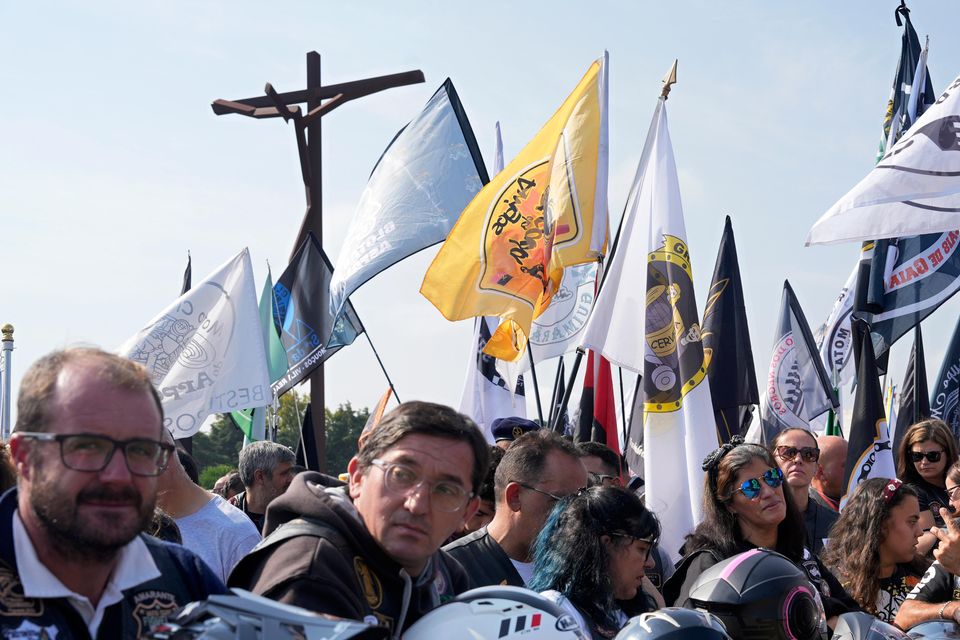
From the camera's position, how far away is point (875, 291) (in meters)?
11.6

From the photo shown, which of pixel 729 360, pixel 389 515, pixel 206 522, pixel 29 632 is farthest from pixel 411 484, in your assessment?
pixel 729 360

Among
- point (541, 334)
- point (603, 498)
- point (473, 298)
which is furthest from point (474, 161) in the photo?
point (603, 498)

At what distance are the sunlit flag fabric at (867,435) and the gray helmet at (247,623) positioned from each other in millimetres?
6997

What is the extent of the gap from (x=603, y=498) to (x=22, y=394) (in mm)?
2590

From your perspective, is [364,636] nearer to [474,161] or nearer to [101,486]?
[101,486]

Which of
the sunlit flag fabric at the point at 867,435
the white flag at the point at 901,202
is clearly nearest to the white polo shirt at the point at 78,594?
the white flag at the point at 901,202

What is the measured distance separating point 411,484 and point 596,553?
4.54ft

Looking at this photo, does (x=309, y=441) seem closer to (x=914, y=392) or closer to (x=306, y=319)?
(x=306, y=319)

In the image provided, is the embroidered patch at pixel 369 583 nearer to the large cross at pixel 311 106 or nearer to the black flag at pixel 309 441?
the black flag at pixel 309 441

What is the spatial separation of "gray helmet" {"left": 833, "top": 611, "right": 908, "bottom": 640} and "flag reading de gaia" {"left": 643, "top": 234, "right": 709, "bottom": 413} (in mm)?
4909

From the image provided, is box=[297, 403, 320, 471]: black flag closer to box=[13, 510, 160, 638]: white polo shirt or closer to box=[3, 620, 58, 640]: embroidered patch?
box=[13, 510, 160, 638]: white polo shirt

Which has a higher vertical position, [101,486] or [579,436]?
[101,486]

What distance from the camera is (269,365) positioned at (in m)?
13.5

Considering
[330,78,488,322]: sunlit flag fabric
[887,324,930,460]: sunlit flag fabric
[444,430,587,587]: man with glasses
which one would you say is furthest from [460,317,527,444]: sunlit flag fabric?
[444,430,587,587]: man with glasses
